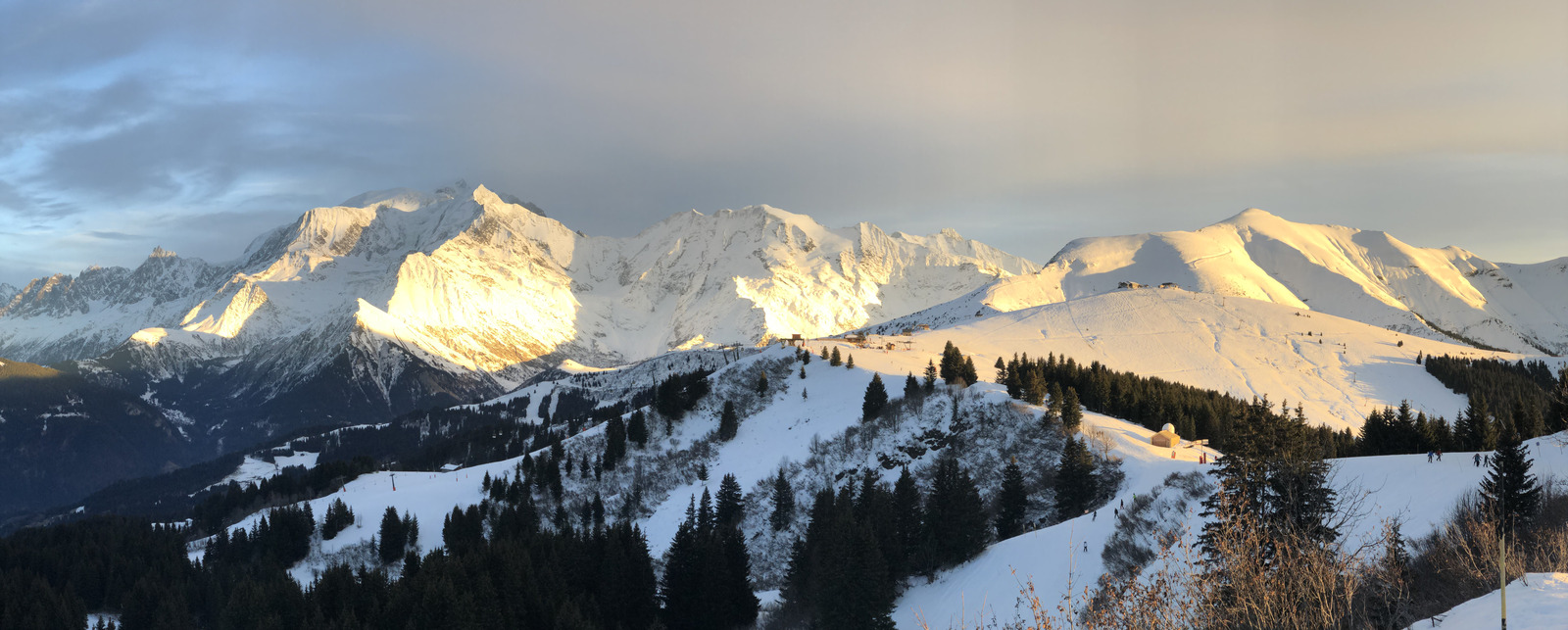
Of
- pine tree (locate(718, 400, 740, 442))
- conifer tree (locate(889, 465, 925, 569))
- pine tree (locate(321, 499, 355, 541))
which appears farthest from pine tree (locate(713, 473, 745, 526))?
pine tree (locate(321, 499, 355, 541))

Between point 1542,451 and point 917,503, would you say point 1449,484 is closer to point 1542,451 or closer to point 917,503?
point 1542,451

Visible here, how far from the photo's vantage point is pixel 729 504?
94125 millimetres

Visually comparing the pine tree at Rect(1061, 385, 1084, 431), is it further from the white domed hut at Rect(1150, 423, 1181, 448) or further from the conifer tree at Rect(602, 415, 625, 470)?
the conifer tree at Rect(602, 415, 625, 470)

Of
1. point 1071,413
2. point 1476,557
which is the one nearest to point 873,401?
Answer: point 1071,413

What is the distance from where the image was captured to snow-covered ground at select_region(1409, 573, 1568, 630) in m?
16.9

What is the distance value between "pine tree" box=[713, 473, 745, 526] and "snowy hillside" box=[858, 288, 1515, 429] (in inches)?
1352

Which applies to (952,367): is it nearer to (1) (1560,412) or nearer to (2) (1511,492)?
(1) (1560,412)

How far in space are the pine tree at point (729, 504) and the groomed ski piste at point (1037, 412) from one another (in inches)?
91.0

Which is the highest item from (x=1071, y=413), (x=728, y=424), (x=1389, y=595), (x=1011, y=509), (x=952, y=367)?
(x=952, y=367)

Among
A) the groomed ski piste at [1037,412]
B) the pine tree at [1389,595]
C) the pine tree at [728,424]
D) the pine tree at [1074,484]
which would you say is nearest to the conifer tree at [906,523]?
the groomed ski piste at [1037,412]

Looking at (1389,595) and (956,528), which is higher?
(1389,595)

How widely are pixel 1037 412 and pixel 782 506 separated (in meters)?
30.0

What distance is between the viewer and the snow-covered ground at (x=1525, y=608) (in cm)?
1694

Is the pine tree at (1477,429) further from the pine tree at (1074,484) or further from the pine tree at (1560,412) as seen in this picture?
the pine tree at (1074,484)
